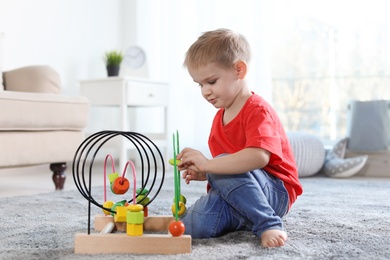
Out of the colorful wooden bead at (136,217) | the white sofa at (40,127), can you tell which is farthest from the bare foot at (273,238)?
the white sofa at (40,127)

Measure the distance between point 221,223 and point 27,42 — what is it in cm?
228

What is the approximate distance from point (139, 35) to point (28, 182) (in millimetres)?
1370

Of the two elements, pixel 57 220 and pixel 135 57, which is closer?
pixel 57 220

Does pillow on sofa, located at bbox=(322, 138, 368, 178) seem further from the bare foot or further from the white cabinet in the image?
the bare foot

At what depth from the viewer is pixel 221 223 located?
48.4 inches

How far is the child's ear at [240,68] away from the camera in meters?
1.23

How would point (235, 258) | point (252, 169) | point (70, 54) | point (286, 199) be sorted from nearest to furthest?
point (235, 258)
point (252, 169)
point (286, 199)
point (70, 54)

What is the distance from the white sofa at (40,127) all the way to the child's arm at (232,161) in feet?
3.46

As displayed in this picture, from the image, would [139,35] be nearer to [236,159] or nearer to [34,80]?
[34,80]

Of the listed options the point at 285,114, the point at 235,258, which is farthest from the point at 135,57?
the point at 235,258

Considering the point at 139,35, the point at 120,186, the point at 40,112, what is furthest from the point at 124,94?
the point at 120,186

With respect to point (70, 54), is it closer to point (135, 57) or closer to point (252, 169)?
point (135, 57)

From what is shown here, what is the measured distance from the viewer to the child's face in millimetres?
1214

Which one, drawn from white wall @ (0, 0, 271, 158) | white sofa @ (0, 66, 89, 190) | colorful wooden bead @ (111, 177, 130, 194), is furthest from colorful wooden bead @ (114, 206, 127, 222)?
white wall @ (0, 0, 271, 158)
